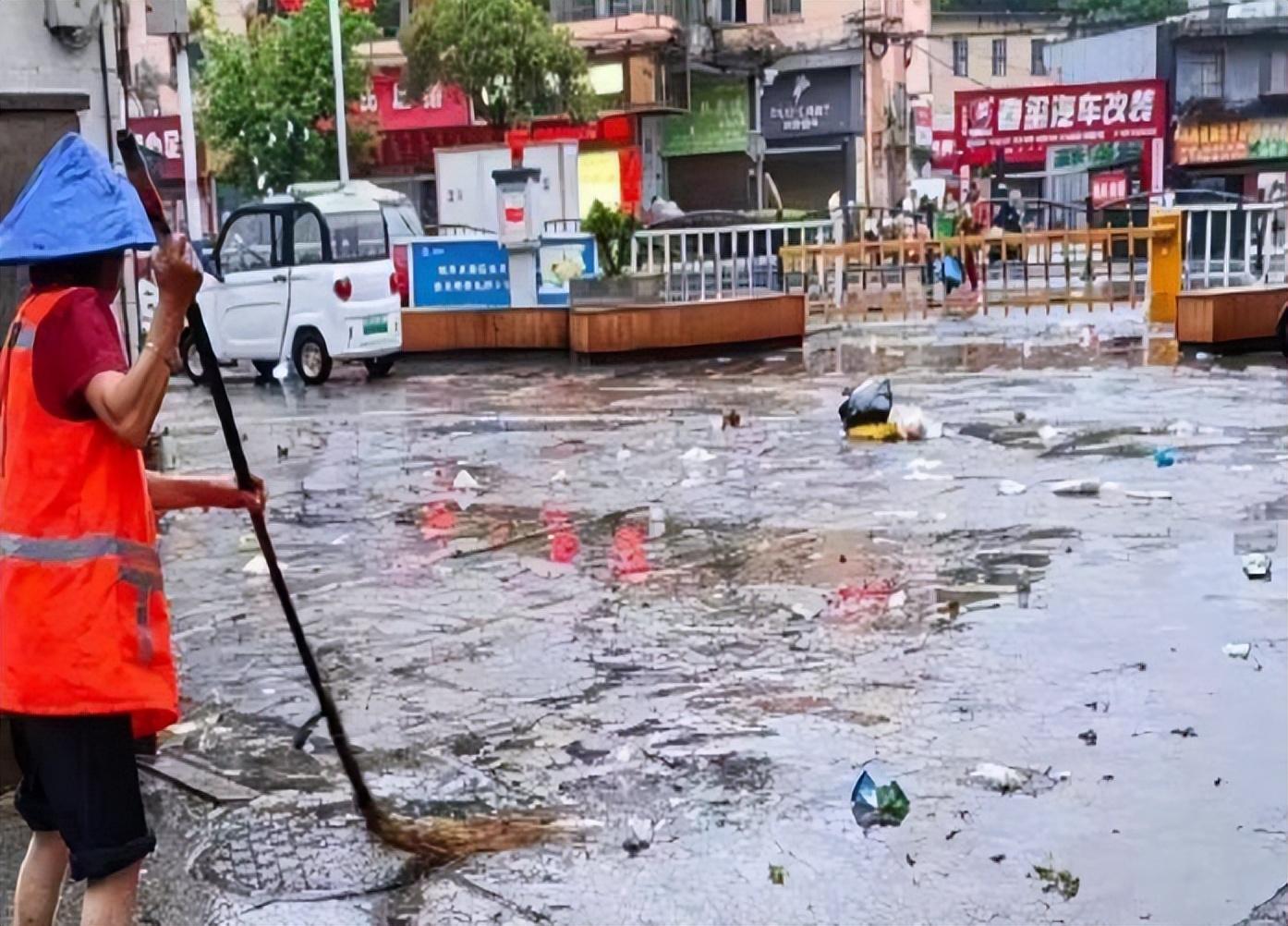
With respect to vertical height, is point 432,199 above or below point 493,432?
above

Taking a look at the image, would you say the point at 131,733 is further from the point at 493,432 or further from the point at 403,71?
the point at 403,71

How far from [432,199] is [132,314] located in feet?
117

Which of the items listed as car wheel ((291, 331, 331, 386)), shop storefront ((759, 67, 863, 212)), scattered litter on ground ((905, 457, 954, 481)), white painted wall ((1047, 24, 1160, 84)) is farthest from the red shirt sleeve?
white painted wall ((1047, 24, 1160, 84))

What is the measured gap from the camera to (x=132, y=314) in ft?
30.3

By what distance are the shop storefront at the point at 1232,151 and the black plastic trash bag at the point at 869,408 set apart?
33.9 meters

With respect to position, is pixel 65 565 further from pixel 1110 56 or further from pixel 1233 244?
pixel 1110 56

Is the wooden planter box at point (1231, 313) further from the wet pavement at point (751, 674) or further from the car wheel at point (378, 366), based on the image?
the car wheel at point (378, 366)

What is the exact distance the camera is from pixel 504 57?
122 ft

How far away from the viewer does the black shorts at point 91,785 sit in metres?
3.27

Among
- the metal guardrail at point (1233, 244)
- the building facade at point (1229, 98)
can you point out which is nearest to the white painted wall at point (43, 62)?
the metal guardrail at point (1233, 244)

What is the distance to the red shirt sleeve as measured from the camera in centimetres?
319

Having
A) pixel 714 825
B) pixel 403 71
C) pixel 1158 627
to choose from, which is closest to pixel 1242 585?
pixel 1158 627

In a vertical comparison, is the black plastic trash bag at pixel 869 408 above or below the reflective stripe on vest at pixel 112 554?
below

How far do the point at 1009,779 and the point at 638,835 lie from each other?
115cm
